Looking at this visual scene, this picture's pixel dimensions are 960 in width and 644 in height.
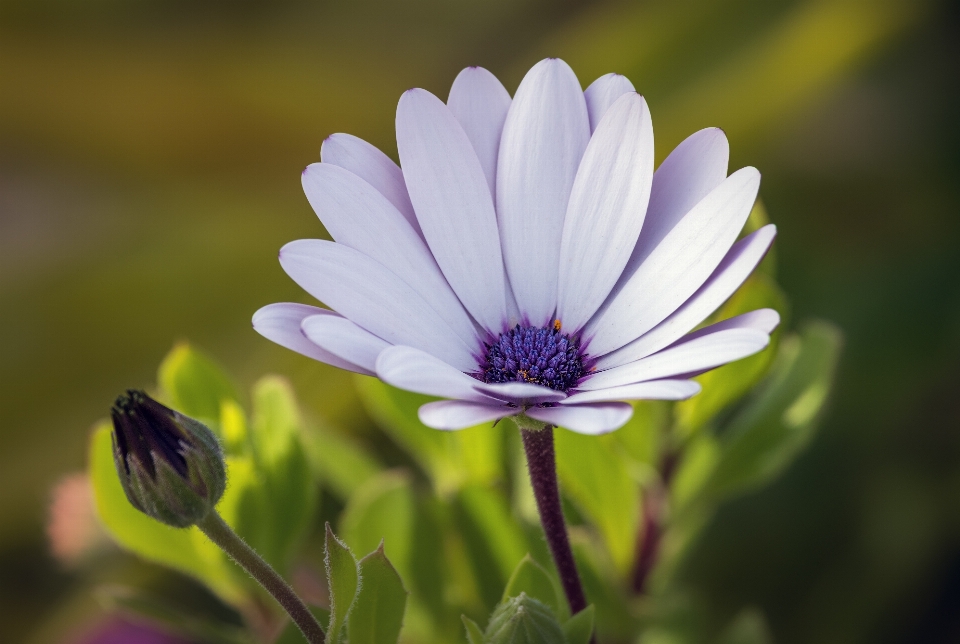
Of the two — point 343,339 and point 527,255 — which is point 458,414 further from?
point 527,255

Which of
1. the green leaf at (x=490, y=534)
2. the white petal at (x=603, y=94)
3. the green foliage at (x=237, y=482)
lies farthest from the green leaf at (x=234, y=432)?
the white petal at (x=603, y=94)

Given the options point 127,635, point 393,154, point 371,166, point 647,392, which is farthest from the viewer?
point 393,154

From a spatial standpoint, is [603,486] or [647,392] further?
[603,486]

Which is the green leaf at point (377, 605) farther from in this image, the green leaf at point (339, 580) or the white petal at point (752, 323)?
the white petal at point (752, 323)

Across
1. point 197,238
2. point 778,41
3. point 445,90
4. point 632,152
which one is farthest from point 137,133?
point 632,152

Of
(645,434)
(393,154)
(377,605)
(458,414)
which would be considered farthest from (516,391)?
(393,154)

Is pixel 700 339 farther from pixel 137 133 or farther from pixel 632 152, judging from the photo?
pixel 137 133
